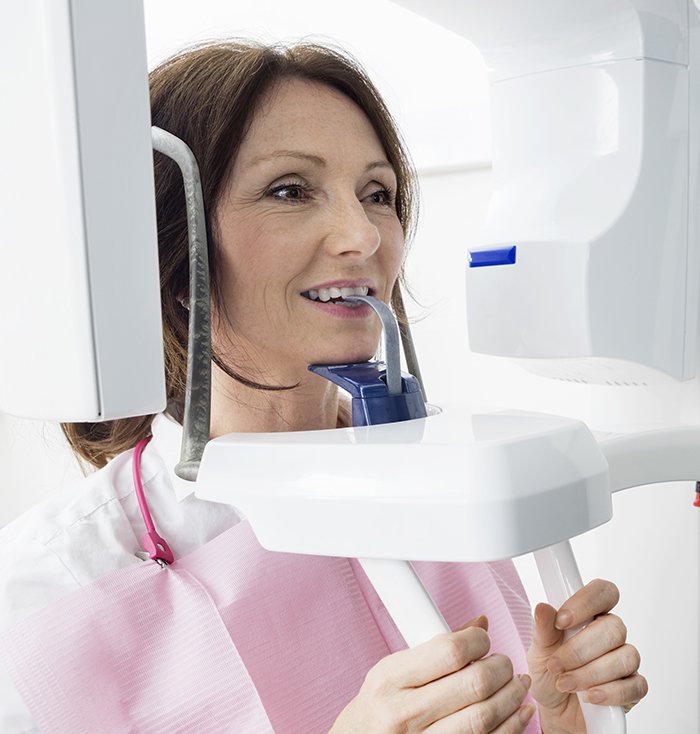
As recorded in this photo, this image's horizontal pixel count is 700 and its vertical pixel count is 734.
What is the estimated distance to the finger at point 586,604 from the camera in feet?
2.17

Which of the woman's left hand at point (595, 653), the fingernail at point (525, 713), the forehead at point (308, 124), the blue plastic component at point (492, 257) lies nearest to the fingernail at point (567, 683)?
the woman's left hand at point (595, 653)

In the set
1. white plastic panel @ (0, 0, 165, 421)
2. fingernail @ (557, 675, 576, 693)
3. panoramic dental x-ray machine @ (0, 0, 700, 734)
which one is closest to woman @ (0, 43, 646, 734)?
fingernail @ (557, 675, 576, 693)

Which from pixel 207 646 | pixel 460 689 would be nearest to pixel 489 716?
pixel 460 689

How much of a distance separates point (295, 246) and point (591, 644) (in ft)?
1.15

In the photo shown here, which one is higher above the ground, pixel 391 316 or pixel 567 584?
pixel 391 316

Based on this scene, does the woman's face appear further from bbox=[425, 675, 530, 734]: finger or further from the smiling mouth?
bbox=[425, 675, 530, 734]: finger

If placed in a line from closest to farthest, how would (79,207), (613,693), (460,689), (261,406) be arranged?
(79,207), (460,689), (613,693), (261,406)

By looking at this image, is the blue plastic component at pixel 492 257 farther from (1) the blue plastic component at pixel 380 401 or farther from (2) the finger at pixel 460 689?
(2) the finger at pixel 460 689

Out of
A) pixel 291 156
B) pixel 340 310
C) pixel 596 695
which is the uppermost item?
pixel 291 156

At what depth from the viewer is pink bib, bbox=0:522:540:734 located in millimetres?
703

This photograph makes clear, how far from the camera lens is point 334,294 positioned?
2.47 ft

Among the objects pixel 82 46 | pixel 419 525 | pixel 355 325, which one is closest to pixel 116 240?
pixel 82 46

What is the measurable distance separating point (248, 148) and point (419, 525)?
0.42m

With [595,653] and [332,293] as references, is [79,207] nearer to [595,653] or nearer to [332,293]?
[332,293]
